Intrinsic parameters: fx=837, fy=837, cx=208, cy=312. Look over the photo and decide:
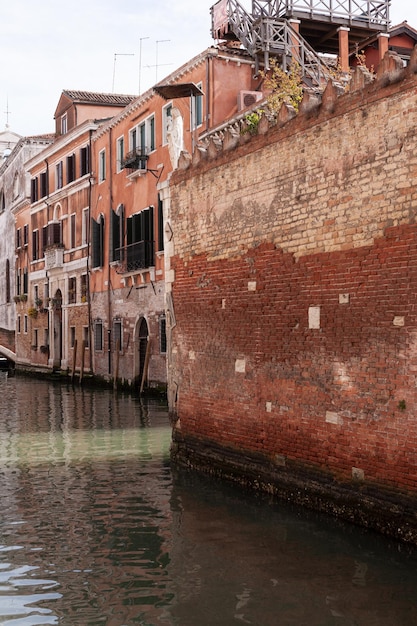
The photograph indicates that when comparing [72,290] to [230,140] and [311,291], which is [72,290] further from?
[311,291]

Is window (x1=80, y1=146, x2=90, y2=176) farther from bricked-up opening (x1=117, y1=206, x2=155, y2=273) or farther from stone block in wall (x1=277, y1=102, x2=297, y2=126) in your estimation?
stone block in wall (x1=277, y1=102, x2=297, y2=126)

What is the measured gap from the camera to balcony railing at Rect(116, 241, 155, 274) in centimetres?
2018

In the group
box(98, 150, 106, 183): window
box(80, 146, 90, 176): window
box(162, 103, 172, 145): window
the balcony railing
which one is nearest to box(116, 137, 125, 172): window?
box(98, 150, 106, 183): window

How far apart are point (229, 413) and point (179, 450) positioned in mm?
1404

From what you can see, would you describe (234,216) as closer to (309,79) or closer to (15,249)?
Result: (309,79)

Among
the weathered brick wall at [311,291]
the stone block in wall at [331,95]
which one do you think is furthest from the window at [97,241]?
the stone block in wall at [331,95]

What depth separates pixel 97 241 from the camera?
2445 cm

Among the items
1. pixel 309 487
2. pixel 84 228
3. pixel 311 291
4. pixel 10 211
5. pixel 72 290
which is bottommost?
pixel 309 487

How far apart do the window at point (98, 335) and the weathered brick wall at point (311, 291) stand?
1549 cm

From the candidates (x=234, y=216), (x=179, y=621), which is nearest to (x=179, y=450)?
(x=234, y=216)

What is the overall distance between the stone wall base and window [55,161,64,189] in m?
20.2

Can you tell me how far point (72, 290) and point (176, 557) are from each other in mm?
22174

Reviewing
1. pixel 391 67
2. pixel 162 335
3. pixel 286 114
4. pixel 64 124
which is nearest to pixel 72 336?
pixel 64 124

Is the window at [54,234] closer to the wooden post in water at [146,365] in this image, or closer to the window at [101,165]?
the window at [101,165]
